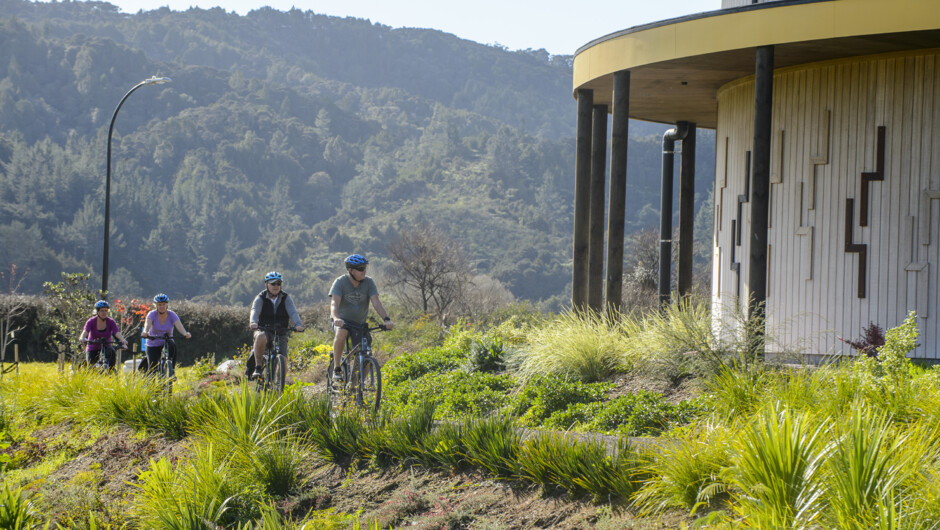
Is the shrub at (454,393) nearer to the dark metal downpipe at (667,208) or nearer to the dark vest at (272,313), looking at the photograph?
the dark vest at (272,313)

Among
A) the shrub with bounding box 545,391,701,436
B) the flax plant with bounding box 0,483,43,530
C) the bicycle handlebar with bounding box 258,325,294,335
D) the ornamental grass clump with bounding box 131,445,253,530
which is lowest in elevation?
the flax plant with bounding box 0,483,43,530

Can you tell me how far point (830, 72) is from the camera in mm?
12695

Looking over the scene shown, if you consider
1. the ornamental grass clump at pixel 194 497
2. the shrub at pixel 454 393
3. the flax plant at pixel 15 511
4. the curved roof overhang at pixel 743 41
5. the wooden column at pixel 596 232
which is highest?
the curved roof overhang at pixel 743 41

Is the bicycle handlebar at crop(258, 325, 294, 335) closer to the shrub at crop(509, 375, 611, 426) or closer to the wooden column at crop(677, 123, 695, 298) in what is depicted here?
the shrub at crop(509, 375, 611, 426)

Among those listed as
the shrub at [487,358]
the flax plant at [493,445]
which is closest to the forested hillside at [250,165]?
the shrub at [487,358]

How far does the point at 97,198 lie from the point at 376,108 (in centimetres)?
7406

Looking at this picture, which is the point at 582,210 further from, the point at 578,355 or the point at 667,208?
the point at 667,208

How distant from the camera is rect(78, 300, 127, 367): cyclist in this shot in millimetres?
13805

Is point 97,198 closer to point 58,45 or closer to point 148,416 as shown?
point 58,45

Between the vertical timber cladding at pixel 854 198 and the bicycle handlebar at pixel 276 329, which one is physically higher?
the vertical timber cladding at pixel 854 198

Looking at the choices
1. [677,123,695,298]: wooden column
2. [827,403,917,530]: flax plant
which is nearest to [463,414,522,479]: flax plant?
[827,403,917,530]: flax plant

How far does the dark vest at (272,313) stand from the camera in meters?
11.3

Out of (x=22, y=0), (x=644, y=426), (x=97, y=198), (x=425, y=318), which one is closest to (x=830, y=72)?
(x=644, y=426)

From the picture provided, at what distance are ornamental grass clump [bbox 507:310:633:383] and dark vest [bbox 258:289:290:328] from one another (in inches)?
113
